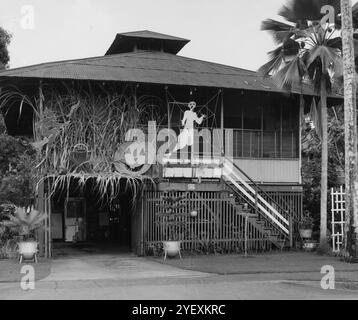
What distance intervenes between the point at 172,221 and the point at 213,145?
11.8 ft

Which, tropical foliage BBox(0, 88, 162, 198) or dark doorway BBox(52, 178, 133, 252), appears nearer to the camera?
tropical foliage BBox(0, 88, 162, 198)

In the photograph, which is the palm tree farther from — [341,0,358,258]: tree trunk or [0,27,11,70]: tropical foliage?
[0,27,11,70]: tropical foliage

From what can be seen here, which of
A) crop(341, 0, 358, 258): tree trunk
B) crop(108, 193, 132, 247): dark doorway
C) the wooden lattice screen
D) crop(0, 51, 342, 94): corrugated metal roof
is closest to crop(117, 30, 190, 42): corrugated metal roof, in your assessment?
crop(0, 51, 342, 94): corrugated metal roof

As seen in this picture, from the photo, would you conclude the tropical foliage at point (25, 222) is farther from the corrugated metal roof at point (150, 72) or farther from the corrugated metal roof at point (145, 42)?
the corrugated metal roof at point (145, 42)

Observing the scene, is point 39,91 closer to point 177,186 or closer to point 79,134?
point 79,134

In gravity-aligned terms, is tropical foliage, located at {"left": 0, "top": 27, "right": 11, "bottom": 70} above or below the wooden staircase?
above

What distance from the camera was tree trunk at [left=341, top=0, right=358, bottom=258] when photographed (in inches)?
640

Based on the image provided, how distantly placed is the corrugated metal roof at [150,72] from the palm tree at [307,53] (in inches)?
43.3

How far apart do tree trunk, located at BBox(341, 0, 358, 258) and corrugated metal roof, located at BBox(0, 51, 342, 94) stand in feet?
12.8

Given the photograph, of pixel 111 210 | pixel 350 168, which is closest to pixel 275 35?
pixel 350 168

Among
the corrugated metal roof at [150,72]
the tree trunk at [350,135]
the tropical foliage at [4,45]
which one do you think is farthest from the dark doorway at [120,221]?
the tropical foliage at [4,45]

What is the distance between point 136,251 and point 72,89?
559 cm

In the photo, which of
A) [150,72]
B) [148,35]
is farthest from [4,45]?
[150,72]

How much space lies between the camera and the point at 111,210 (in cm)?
2659
